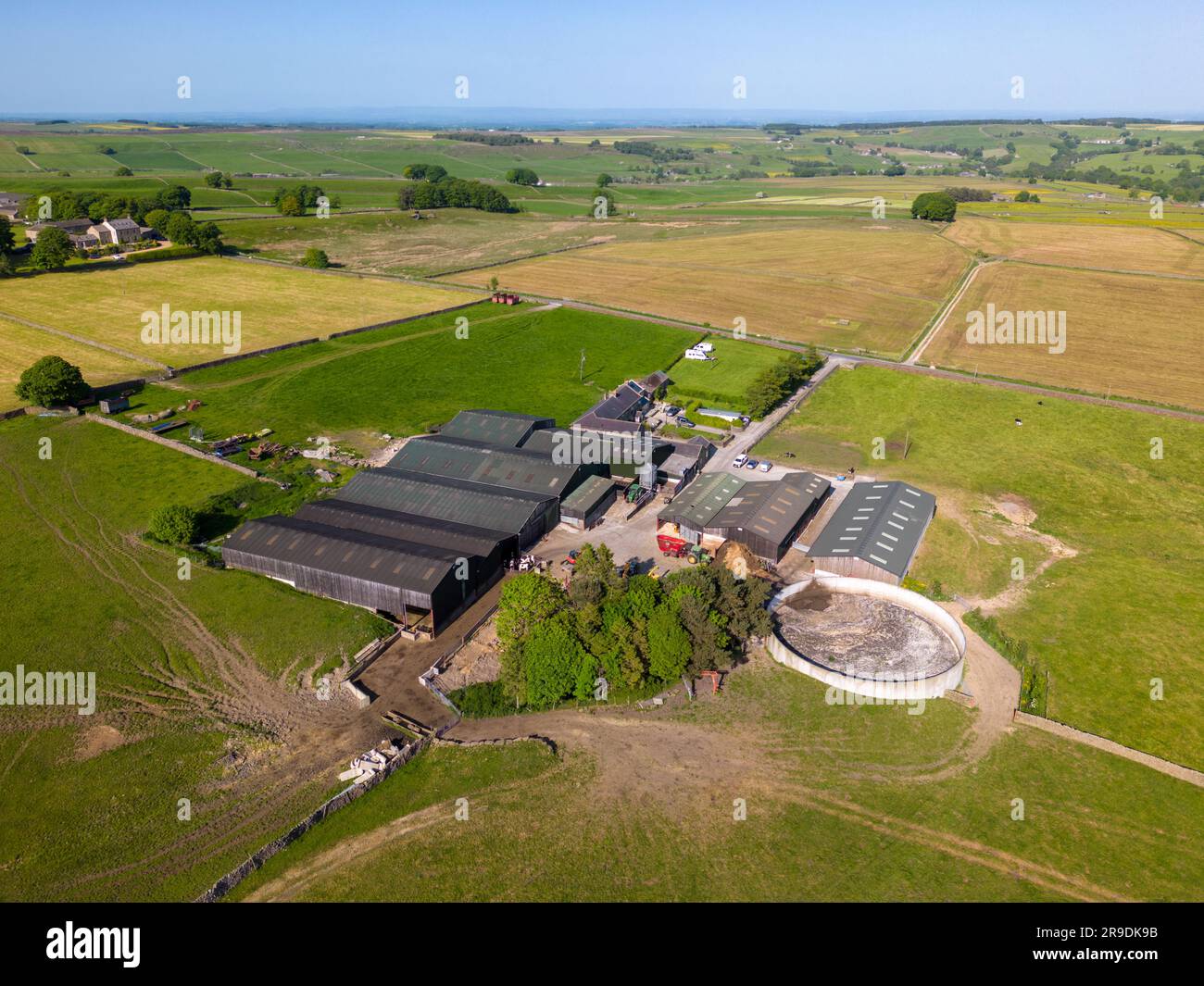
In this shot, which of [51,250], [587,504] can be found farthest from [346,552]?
[51,250]

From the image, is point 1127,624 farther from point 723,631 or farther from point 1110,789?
point 723,631

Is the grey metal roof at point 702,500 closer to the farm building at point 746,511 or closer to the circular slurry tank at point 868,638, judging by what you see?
the farm building at point 746,511

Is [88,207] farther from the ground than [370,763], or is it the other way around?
[88,207]

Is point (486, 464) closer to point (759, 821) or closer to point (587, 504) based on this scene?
point (587, 504)

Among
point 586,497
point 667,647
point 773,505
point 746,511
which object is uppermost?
point 586,497

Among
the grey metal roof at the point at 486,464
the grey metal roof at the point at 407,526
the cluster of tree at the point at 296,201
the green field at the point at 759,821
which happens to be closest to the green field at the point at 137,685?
the green field at the point at 759,821

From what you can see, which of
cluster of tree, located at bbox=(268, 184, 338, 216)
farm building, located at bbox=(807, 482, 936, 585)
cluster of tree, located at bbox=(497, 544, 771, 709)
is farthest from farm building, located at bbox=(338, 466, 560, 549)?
cluster of tree, located at bbox=(268, 184, 338, 216)
